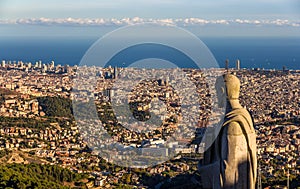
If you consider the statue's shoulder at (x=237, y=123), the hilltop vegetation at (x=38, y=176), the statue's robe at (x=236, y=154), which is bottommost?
the hilltop vegetation at (x=38, y=176)

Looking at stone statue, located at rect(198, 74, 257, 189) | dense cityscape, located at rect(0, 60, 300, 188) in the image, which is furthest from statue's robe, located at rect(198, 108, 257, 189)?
dense cityscape, located at rect(0, 60, 300, 188)

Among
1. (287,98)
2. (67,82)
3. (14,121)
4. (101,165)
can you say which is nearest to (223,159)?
(101,165)

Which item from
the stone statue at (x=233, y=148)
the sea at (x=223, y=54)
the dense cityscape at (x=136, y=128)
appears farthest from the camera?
the sea at (x=223, y=54)

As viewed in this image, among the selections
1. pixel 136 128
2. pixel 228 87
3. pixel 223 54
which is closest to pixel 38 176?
pixel 136 128

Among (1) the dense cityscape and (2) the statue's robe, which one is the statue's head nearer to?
(2) the statue's robe

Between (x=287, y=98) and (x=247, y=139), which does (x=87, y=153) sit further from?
(x=247, y=139)

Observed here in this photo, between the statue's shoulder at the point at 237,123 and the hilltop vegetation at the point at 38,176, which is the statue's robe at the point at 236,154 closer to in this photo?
the statue's shoulder at the point at 237,123

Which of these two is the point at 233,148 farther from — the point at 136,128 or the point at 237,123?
the point at 136,128

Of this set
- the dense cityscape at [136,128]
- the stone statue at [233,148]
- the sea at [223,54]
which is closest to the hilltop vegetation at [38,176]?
the dense cityscape at [136,128]
